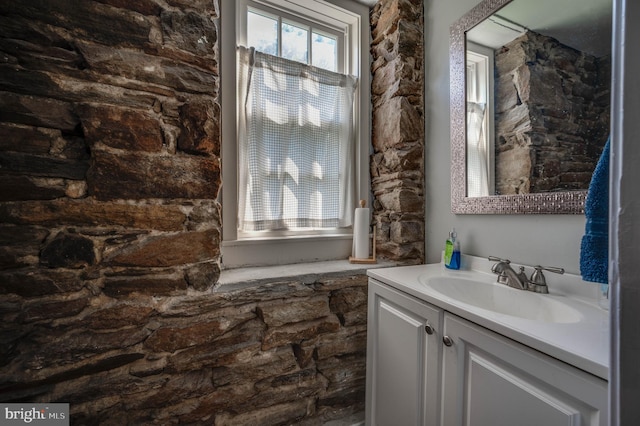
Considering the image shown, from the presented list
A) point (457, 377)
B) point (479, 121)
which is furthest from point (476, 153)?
point (457, 377)

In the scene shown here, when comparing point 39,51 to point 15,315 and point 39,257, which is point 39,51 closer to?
point 39,257

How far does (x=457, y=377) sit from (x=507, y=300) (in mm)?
402

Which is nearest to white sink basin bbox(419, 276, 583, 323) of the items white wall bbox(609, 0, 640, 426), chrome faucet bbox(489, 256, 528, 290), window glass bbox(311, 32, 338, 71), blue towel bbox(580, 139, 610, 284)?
chrome faucet bbox(489, 256, 528, 290)

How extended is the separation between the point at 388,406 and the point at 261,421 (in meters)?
0.56

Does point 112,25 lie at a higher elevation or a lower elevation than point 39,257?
higher

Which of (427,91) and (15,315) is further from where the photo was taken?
(427,91)

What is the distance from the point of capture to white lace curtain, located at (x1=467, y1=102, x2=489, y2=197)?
124cm

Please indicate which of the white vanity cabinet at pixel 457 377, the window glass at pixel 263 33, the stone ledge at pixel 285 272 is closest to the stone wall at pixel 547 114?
the white vanity cabinet at pixel 457 377

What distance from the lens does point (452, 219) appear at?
55.6 inches

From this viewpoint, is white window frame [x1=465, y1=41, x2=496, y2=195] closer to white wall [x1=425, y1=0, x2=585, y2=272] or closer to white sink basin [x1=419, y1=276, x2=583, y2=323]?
white wall [x1=425, y1=0, x2=585, y2=272]

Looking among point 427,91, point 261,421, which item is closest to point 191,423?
point 261,421

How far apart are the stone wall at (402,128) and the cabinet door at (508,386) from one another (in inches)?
29.4

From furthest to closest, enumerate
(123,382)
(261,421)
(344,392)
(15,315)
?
(344,392) < (261,421) < (123,382) < (15,315)

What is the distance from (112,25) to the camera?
0.96m
